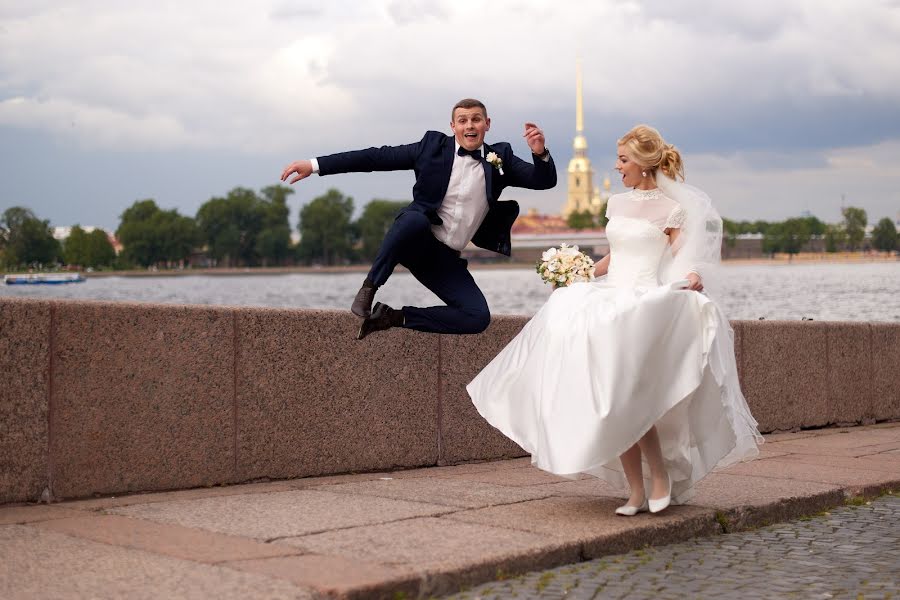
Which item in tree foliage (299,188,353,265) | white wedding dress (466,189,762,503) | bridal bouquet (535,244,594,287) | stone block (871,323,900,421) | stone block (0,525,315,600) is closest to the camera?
stone block (0,525,315,600)

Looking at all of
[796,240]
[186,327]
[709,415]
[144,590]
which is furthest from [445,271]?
A: [796,240]

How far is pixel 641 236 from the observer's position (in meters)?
5.75

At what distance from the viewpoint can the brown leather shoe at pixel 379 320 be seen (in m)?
6.88

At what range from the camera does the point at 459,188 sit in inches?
266

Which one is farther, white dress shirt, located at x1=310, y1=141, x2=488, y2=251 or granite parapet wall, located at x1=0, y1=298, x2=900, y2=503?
white dress shirt, located at x1=310, y1=141, x2=488, y2=251

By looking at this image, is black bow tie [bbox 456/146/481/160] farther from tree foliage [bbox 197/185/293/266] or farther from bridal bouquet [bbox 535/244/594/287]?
tree foliage [bbox 197/185/293/266]

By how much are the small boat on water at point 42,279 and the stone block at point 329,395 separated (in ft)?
465

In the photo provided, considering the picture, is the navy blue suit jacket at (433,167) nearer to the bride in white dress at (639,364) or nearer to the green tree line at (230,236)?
the bride in white dress at (639,364)

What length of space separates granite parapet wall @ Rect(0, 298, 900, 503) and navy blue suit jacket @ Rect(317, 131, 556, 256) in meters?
0.84

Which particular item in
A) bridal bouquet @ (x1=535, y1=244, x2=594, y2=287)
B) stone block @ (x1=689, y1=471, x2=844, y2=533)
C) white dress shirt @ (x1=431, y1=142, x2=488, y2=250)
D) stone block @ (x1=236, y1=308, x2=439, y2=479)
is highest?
white dress shirt @ (x1=431, y1=142, x2=488, y2=250)

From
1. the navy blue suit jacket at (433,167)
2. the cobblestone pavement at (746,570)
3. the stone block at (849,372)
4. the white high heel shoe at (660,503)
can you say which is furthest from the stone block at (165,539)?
the stone block at (849,372)

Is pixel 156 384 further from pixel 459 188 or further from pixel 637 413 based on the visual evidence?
pixel 637 413

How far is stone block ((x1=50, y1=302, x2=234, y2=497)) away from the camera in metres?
5.77

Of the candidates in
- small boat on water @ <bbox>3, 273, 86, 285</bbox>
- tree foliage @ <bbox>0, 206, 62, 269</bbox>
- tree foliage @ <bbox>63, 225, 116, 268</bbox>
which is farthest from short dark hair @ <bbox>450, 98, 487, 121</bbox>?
tree foliage @ <bbox>63, 225, 116, 268</bbox>
